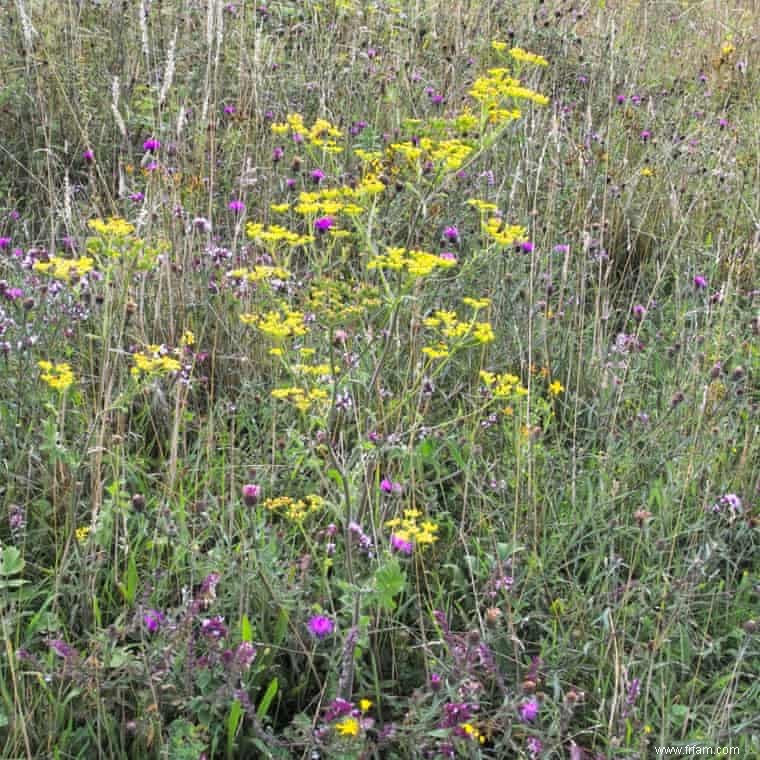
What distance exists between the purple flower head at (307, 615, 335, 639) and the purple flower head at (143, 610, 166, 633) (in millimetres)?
287

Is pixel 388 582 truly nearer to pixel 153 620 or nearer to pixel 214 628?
pixel 214 628

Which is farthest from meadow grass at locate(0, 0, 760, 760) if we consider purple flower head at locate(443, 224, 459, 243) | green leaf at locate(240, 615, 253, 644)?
purple flower head at locate(443, 224, 459, 243)

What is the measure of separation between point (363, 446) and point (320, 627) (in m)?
0.37

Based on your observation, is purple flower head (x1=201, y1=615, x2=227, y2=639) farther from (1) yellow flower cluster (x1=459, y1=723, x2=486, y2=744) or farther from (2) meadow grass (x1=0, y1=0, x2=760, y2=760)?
(1) yellow flower cluster (x1=459, y1=723, x2=486, y2=744)

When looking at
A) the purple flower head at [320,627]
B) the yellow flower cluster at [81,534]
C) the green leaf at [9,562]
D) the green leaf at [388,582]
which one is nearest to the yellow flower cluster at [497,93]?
the green leaf at [388,582]

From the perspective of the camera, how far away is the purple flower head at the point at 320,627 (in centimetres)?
180

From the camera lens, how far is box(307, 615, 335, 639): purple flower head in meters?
1.80

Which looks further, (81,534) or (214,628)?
(81,534)

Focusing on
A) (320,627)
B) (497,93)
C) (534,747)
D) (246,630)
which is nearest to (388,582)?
(320,627)

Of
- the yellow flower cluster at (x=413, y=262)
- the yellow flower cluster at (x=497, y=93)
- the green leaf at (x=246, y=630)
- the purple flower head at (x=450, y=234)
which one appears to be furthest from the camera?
the purple flower head at (x=450, y=234)

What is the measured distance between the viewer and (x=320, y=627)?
5.92 ft

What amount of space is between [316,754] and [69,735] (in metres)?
0.46

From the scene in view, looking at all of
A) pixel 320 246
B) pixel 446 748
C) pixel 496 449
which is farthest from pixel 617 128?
pixel 446 748

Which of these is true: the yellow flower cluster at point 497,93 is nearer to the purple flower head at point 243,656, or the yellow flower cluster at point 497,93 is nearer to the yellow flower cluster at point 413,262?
the yellow flower cluster at point 413,262
